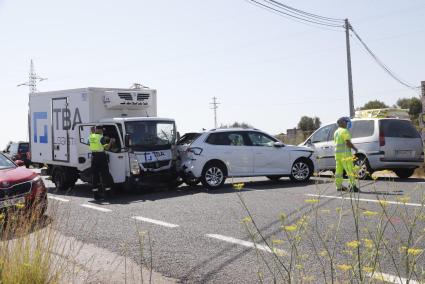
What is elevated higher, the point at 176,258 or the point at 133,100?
the point at 133,100

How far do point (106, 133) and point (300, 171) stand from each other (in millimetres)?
5421

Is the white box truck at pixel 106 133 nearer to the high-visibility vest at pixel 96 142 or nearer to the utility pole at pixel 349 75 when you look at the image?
the high-visibility vest at pixel 96 142

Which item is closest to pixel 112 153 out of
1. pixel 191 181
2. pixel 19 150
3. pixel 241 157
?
pixel 191 181

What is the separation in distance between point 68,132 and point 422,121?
1078 cm

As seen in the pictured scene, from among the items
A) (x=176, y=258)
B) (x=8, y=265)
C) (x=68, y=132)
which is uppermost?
(x=68, y=132)

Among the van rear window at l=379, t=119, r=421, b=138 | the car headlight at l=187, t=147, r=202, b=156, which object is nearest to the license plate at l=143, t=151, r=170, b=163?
the car headlight at l=187, t=147, r=202, b=156

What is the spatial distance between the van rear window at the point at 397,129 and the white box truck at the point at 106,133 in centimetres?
576

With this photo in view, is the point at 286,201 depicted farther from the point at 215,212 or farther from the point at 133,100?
the point at 133,100

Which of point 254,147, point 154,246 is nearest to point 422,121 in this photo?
point 254,147

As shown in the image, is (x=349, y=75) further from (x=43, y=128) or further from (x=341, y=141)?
(x=43, y=128)

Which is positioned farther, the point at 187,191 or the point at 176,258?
the point at 187,191

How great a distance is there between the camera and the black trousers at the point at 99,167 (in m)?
12.2

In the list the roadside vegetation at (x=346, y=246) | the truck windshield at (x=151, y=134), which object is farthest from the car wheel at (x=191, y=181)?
the roadside vegetation at (x=346, y=246)

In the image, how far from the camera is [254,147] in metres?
13.7
